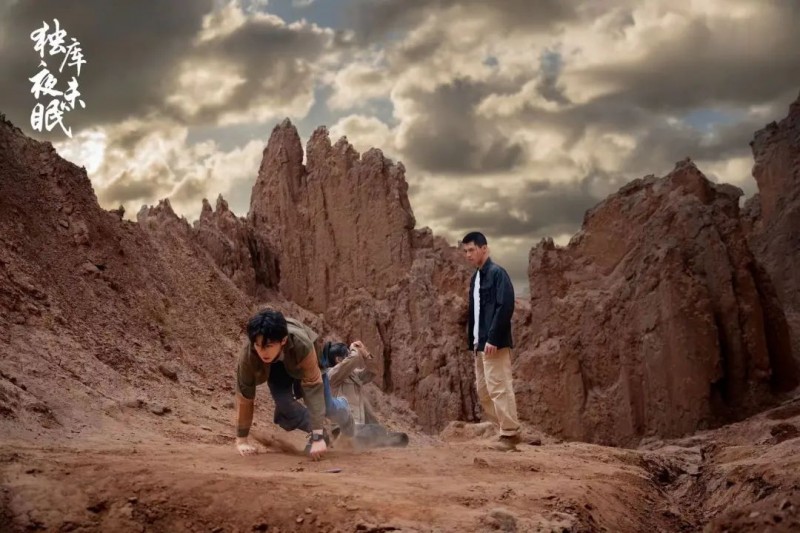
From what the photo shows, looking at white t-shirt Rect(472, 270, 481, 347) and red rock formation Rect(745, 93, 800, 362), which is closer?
white t-shirt Rect(472, 270, 481, 347)

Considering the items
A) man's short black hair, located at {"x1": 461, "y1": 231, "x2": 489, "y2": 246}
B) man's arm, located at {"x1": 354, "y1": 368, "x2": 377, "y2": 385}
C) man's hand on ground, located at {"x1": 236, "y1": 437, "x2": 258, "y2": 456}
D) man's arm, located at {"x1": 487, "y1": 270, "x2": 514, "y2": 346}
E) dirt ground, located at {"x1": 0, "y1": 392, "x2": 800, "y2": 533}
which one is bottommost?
dirt ground, located at {"x1": 0, "y1": 392, "x2": 800, "y2": 533}

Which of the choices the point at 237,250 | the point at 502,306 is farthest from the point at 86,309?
the point at 237,250

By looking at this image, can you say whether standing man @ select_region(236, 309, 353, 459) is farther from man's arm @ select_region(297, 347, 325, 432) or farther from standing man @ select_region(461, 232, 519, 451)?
standing man @ select_region(461, 232, 519, 451)

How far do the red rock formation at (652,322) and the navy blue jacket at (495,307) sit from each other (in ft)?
33.3

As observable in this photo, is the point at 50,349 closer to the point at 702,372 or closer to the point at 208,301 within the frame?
the point at 208,301

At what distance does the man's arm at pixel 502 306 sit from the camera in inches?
334

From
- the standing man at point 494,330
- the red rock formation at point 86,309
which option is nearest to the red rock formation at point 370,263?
the red rock formation at point 86,309

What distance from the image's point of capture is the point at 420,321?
31531mm

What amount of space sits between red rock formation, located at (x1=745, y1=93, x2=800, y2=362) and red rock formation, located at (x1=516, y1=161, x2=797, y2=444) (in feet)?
18.7

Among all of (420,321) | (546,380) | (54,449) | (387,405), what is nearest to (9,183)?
(54,449)

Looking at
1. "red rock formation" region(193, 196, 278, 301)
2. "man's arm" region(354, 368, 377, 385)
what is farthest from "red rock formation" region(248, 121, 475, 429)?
"man's arm" region(354, 368, 377, 385)

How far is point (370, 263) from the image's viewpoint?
34.3m

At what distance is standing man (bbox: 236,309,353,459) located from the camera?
669 centimetres

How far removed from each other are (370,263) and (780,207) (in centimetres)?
1635
